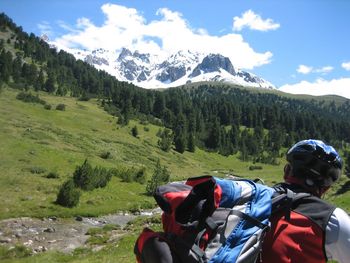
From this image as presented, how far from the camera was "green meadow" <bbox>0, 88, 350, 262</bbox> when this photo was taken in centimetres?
3125

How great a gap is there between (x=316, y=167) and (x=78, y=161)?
5366 cm

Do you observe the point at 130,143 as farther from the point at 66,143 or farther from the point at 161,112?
the point at 161,112

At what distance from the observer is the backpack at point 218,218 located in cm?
390

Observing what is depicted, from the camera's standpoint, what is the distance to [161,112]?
157m

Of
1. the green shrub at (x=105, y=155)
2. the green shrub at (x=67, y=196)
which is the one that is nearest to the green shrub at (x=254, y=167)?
the green shrub at (x=105, y=155)

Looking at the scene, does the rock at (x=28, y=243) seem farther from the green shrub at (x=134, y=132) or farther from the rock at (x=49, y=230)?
the green shrub at (x=134, y=132)

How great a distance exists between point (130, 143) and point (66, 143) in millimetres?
21826

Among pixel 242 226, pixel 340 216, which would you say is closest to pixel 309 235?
pixel 340 216

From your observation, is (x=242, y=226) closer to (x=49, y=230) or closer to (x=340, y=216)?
(x=340, y=216)

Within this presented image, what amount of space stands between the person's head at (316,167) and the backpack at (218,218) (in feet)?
1.35

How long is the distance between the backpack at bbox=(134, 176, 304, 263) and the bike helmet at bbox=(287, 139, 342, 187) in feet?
1.44

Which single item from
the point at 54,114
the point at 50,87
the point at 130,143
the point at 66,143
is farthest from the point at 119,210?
the point at 50,87

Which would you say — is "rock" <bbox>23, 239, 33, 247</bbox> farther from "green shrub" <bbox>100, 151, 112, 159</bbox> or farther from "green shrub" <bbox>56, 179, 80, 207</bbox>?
"green shrub" <bbox>100, 151, 112, 159</bbox>

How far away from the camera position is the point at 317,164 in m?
4.66
